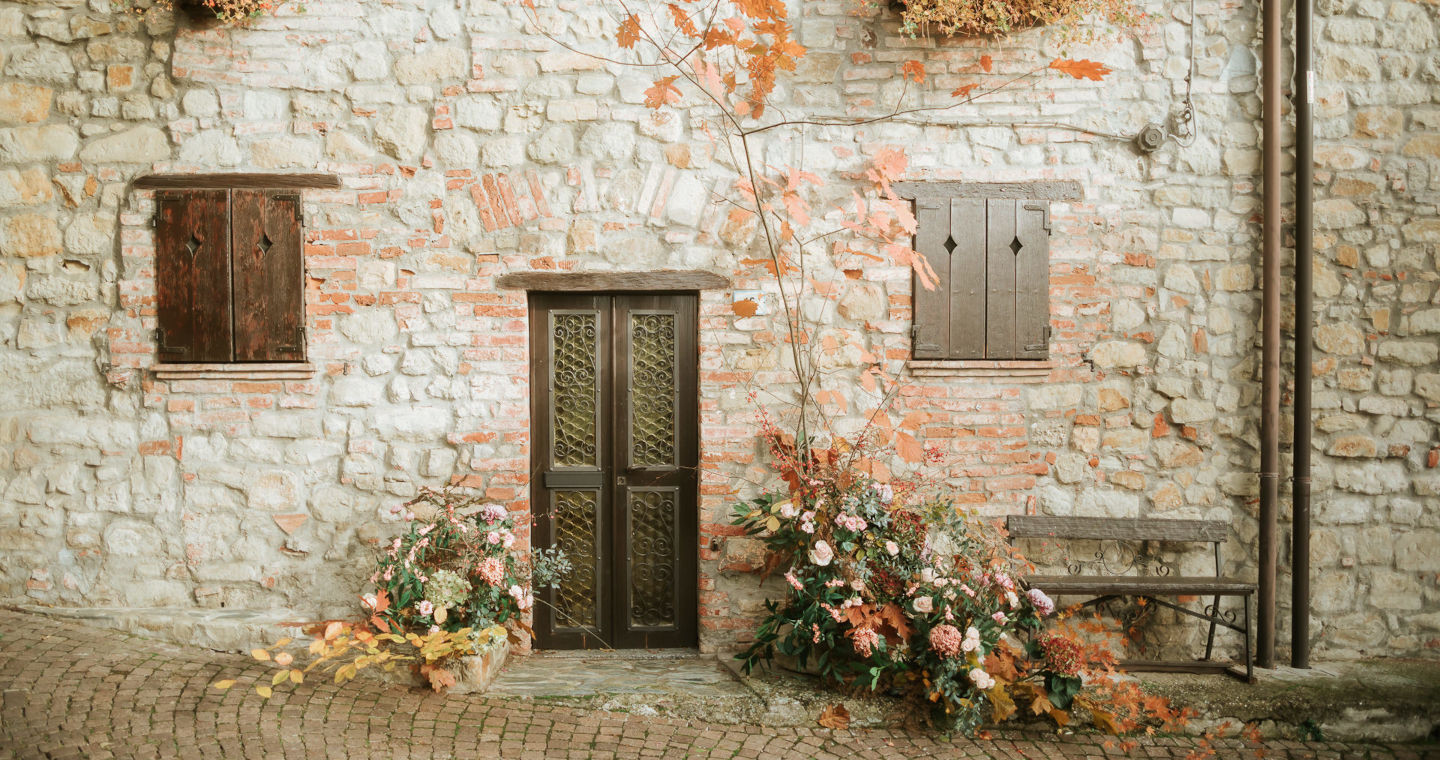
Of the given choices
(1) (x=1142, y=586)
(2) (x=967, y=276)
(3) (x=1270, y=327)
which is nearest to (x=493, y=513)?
(2) (x=967, y=276)

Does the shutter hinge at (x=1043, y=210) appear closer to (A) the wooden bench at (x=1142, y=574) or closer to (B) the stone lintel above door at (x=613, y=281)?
(A) the wooden bench at (x=1142, y=574)

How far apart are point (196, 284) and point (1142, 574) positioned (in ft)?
17.8

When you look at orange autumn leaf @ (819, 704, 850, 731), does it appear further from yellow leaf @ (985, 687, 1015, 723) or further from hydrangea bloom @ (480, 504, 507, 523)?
hydrangea bloom @ (480, 504, 507, 523)

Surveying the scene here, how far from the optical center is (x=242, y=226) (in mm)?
4445

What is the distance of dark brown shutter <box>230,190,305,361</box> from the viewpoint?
4.44m

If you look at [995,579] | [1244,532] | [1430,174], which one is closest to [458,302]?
[995,579]

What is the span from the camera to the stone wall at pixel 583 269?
175 inches

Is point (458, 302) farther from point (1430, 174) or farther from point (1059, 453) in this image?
point (1430, 174)

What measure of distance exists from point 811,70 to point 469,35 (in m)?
1.84

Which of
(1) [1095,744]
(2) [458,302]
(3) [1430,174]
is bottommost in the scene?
(1) [1095,744]

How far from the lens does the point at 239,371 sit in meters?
4.45

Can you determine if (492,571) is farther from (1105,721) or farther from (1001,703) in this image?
(1105,721)

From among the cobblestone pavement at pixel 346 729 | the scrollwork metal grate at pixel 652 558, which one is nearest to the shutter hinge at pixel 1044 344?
the cobblestone pavement at pixel 346 729

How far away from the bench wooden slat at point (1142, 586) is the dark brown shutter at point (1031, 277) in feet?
4.04
